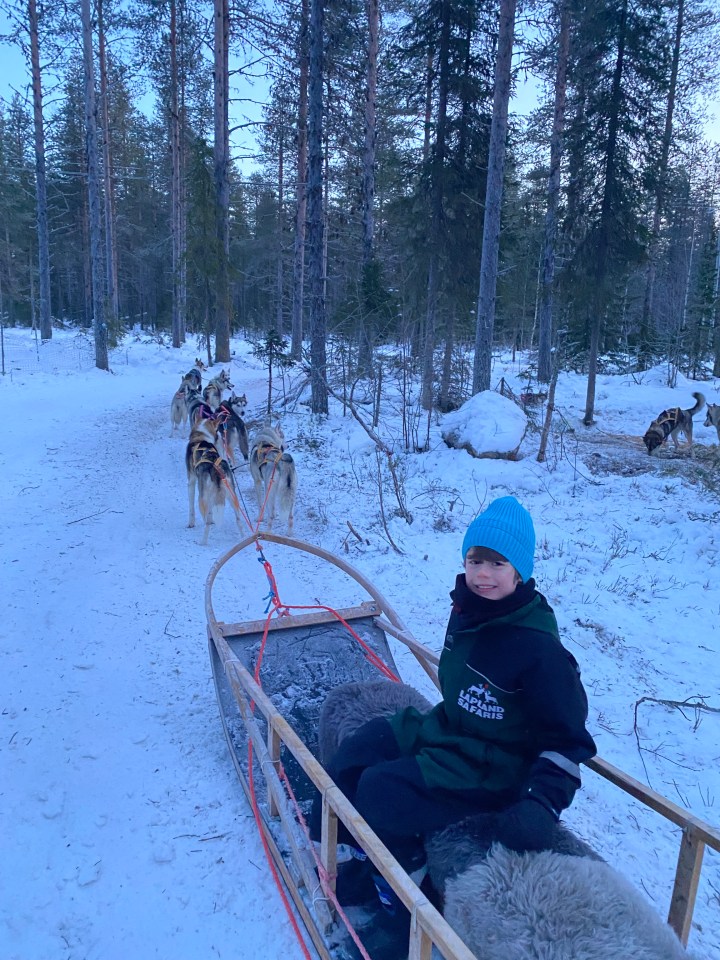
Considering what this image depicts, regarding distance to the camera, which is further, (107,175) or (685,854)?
(107,175)

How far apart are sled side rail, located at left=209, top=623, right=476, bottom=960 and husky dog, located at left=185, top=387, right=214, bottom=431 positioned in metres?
Answer: 7.82

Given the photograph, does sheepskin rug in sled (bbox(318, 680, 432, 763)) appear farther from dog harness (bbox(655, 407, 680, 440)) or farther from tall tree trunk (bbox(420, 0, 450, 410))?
dog harness (bbox(655, 407, 680, 440))

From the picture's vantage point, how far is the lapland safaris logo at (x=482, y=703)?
2.02m

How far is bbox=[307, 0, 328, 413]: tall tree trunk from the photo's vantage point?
1209cm

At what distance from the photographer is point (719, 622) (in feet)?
16.6

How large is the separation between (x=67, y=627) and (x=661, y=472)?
8.57 meters

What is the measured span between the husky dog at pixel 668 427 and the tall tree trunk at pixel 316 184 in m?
6.26

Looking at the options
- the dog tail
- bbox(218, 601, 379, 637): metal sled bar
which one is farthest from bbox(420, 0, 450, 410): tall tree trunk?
bbox(218, 601, 379, 637): metal sled bar

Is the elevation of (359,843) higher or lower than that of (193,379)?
lower

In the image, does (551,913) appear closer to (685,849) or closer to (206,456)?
(685,849)

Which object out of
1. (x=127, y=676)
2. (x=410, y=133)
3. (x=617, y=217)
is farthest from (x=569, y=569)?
(x=410, y=133)

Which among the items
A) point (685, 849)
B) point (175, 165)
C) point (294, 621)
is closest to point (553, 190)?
point (294, 621)

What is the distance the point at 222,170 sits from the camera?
19844mm

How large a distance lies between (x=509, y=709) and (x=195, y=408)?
391 inches
